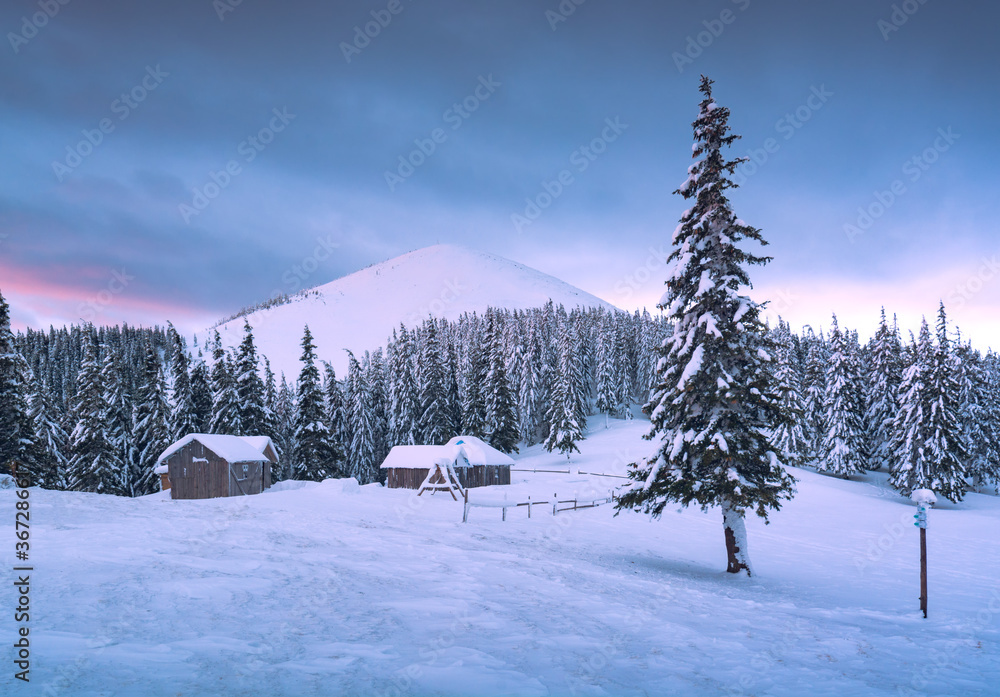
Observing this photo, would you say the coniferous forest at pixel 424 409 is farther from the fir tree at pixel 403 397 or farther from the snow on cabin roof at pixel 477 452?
the snow on cabin roof at pixel 477 452

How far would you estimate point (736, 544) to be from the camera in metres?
18.1

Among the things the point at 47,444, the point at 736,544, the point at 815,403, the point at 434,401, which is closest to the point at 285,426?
the point at 434,401

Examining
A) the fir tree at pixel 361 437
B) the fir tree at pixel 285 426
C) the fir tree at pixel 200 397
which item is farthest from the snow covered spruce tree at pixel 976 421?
the fir tree at pixel 285 426

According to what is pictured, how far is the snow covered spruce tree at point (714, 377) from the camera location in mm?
16609

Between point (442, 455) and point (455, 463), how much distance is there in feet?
4.68

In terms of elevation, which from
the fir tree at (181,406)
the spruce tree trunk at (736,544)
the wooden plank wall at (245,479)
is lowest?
the wooden plank wall at (245,479)

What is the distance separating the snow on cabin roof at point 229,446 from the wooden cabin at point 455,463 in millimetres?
11123

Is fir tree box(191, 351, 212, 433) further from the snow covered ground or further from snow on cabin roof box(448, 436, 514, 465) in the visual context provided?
the snow covered ground

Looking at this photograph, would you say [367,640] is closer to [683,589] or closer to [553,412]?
[683,589]

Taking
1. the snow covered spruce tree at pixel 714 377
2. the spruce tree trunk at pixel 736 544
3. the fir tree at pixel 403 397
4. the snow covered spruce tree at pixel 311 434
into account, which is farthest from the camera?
the fir tree at pixel 403 397

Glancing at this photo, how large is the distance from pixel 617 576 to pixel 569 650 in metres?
7.21

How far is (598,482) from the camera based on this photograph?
1978 inches

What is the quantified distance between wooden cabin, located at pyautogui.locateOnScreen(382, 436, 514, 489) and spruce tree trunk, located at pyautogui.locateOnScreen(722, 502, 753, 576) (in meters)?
31.3

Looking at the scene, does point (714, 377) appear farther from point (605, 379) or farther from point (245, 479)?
point (605, 379)
